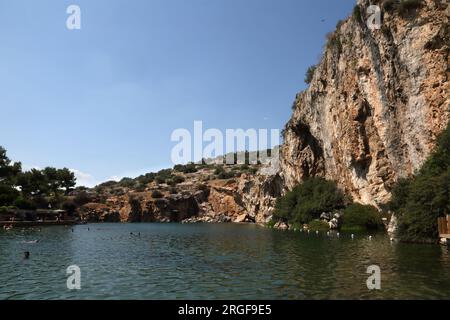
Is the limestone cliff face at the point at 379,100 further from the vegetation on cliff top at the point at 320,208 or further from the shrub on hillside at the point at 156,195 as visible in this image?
the shrub on hillside at the point at 156,195

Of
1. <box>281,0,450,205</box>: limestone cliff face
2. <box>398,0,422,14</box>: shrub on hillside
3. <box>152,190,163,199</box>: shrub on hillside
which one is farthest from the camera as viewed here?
<box>152,190,163,199</box>: shrub on hillside

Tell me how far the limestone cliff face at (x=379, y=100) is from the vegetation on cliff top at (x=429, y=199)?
551 centimetres

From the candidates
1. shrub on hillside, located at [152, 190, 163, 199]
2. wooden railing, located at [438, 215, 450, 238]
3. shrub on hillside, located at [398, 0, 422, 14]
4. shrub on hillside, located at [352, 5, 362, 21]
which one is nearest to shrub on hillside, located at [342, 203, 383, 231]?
wooden railing, located at [438, 215, 450, 238]

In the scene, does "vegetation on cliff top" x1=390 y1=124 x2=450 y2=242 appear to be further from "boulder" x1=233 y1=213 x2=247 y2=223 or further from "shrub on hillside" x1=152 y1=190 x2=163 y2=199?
"shrub on hillside" x1=152 y1=190 x2=163 y2=199

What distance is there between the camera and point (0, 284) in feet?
64.3

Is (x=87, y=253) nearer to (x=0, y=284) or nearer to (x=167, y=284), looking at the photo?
(x=0, y=284)

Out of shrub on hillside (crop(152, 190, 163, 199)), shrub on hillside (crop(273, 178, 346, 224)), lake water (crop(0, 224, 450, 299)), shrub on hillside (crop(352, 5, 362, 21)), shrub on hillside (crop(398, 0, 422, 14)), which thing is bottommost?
lake water (crop(0, 224, 450, 299))

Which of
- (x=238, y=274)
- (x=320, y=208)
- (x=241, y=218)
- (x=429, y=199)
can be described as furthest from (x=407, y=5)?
(x=241, y=218)

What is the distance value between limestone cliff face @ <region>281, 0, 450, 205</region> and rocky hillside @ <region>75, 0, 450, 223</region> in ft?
0.35

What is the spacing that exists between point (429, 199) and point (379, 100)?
22575 mm

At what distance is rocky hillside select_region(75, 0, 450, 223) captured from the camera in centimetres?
4116

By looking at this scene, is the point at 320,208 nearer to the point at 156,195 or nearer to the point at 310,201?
the point at 310,201

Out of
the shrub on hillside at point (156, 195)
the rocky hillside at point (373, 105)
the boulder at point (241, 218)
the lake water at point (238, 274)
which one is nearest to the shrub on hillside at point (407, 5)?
the rocky hillside at point (373, 105)
